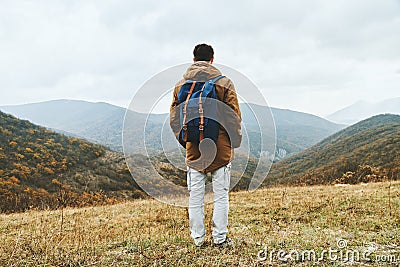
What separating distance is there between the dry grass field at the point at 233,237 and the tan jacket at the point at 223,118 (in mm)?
1055

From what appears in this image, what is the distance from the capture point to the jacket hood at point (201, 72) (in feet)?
12.1

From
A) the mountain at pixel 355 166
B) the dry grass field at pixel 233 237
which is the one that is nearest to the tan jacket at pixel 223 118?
the dry grass field at pixel 233 237

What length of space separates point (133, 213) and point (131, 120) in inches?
112

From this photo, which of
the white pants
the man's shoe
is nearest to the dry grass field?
the man's shoe

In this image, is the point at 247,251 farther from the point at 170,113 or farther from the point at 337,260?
the point at 170,113

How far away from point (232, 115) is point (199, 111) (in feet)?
1.27

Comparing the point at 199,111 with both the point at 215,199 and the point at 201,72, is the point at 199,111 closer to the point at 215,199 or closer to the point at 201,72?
the point at 201,72

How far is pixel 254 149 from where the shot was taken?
14.4ft

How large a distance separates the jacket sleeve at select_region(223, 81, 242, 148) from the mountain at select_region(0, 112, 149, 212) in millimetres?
18974

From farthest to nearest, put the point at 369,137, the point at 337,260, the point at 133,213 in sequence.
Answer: the point at 369,137, the point at 133,213, the point at 337,260

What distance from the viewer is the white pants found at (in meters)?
3.74

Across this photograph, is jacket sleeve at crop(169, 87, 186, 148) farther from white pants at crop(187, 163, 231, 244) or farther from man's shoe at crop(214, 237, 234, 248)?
man's shoe at crop(214, 237, 234, 248)

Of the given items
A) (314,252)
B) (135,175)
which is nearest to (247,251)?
(314,252)

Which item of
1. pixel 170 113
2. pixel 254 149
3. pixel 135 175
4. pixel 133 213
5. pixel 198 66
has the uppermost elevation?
pixel 198 66
